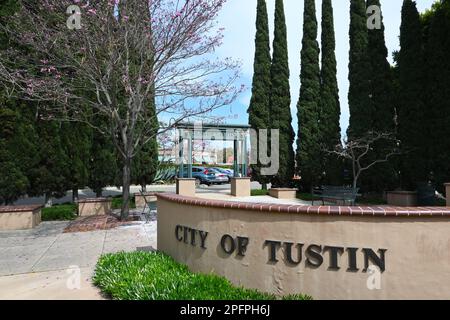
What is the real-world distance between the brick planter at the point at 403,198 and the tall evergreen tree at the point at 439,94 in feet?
3.80

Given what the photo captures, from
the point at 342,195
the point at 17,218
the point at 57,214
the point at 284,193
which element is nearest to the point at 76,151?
the point at 57,214

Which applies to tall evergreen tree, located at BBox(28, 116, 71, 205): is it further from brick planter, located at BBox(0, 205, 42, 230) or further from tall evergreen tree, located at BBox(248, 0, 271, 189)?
tall evergreen tree, located at BBox(248, 0, 271, 189)

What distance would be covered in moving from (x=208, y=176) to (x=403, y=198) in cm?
1685

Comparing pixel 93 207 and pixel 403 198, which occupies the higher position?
pixel 403 198

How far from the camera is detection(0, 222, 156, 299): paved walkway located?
5250 millimetres

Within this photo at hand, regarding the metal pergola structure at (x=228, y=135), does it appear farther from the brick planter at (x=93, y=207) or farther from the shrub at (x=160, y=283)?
the shrub at (x=160, y=283)

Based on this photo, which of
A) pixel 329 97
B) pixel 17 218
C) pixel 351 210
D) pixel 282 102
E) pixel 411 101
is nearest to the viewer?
pixel 351 210

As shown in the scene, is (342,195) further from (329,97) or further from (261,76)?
(261,76)

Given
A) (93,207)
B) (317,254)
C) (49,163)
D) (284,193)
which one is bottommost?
(93,207)

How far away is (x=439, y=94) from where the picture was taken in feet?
47.9

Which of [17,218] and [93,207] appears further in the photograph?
[93,207]

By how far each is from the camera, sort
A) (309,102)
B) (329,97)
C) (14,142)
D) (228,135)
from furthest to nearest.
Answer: (309,102)
(228,135)
(329,97)
(14,142)

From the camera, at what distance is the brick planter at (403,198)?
14414 millimetres

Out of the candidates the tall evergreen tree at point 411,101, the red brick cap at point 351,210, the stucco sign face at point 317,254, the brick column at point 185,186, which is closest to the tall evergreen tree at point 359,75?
the tall evergreen tree at point 411,101
